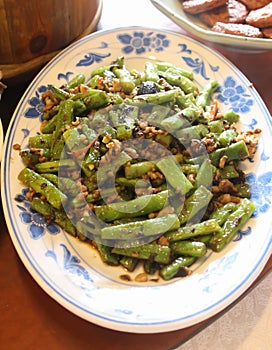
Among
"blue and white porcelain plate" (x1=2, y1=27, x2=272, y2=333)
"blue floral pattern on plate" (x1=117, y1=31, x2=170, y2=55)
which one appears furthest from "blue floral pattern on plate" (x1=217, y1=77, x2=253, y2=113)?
"blue floral pattern on plate" (x1=117, y1=31, x2=170, y2=55)

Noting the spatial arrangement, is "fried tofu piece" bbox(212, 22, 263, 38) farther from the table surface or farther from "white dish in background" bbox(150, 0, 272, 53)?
the table surface

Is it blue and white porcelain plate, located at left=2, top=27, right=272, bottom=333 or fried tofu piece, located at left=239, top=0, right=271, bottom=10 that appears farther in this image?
fried tofu piece, located at left=239, top=0, right=271, bottom=10

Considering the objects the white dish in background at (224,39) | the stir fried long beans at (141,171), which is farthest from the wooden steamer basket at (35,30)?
the white dish in background at (224,39)

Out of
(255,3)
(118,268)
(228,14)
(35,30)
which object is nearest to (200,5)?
(228,14)

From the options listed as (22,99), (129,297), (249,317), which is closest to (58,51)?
(22,99)

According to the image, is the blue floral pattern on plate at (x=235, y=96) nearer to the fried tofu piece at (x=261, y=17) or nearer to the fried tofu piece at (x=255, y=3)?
the fried tofu piece at (x=261, y=17)

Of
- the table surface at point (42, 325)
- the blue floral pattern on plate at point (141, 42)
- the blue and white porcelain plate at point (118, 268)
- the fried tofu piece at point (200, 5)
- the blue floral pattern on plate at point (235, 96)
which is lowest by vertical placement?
the table surface at point (42, 325)
